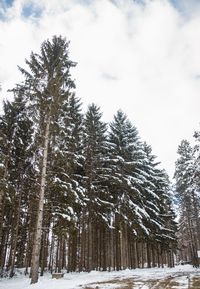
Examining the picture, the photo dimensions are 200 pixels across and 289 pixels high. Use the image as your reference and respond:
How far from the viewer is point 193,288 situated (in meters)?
8.93

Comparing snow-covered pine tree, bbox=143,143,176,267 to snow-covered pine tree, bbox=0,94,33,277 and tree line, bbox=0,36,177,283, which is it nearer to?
tree line, bbox=0,36,177,283

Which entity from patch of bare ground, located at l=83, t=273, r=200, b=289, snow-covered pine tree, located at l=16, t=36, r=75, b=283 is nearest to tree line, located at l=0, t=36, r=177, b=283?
snow-covered pine tree, located at l=16, t=36, r=75, b=283

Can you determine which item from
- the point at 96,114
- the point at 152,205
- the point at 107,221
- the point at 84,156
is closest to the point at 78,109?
the point at 96,114

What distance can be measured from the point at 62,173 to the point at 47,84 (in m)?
6.07

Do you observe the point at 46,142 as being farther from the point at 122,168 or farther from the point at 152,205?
the point at 152,205

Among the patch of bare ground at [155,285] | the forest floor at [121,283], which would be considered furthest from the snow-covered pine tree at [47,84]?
the patch of bare ground at [155,285]

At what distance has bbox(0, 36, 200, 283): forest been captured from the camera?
1833cm

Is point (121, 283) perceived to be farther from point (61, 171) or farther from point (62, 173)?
point (61, 171)

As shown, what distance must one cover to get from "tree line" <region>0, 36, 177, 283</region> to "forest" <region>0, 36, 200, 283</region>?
0.21 ft

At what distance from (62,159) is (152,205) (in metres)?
16.7

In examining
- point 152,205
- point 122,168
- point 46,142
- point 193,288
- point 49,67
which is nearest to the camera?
point 193,288

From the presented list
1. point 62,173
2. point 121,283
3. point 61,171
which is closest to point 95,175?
point 61,171

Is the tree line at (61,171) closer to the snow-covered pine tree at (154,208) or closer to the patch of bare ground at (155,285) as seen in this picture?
the snow-covered pine tree at (154,208)

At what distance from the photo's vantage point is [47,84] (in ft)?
63.3
